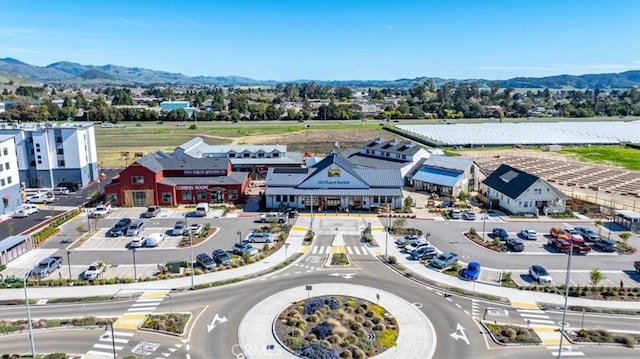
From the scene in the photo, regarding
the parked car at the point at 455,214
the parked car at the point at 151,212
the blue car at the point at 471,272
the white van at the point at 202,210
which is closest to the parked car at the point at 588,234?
the parked car at the point at 455,214

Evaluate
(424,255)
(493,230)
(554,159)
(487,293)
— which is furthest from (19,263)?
(554,159)

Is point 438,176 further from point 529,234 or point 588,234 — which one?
point 588,234

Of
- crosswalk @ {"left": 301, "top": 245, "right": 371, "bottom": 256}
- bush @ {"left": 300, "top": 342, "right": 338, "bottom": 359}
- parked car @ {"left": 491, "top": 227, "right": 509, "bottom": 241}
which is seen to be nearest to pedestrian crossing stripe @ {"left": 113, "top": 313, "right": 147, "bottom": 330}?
bush @ {"left": 300, "top": 342, "right": 338, "bottom": 359}

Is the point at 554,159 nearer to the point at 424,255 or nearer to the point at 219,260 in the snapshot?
the point at 424,255

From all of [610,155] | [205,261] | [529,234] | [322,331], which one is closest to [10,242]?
[205,261]

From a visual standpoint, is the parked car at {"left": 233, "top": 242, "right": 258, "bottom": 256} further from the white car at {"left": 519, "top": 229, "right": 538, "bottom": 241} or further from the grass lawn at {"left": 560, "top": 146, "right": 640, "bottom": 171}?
the grass lawn at {"left": 560, "top": 146, "right": 640, "bottom": 171}

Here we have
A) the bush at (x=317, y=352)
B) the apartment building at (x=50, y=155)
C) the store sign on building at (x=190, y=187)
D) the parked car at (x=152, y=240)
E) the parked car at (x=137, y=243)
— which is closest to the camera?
the bush at (x=317, y=352)

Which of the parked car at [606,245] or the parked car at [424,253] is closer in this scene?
the parked car at [424,253]

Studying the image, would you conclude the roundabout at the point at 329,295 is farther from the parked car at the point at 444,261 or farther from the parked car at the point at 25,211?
the parked car at the point at 25,211
